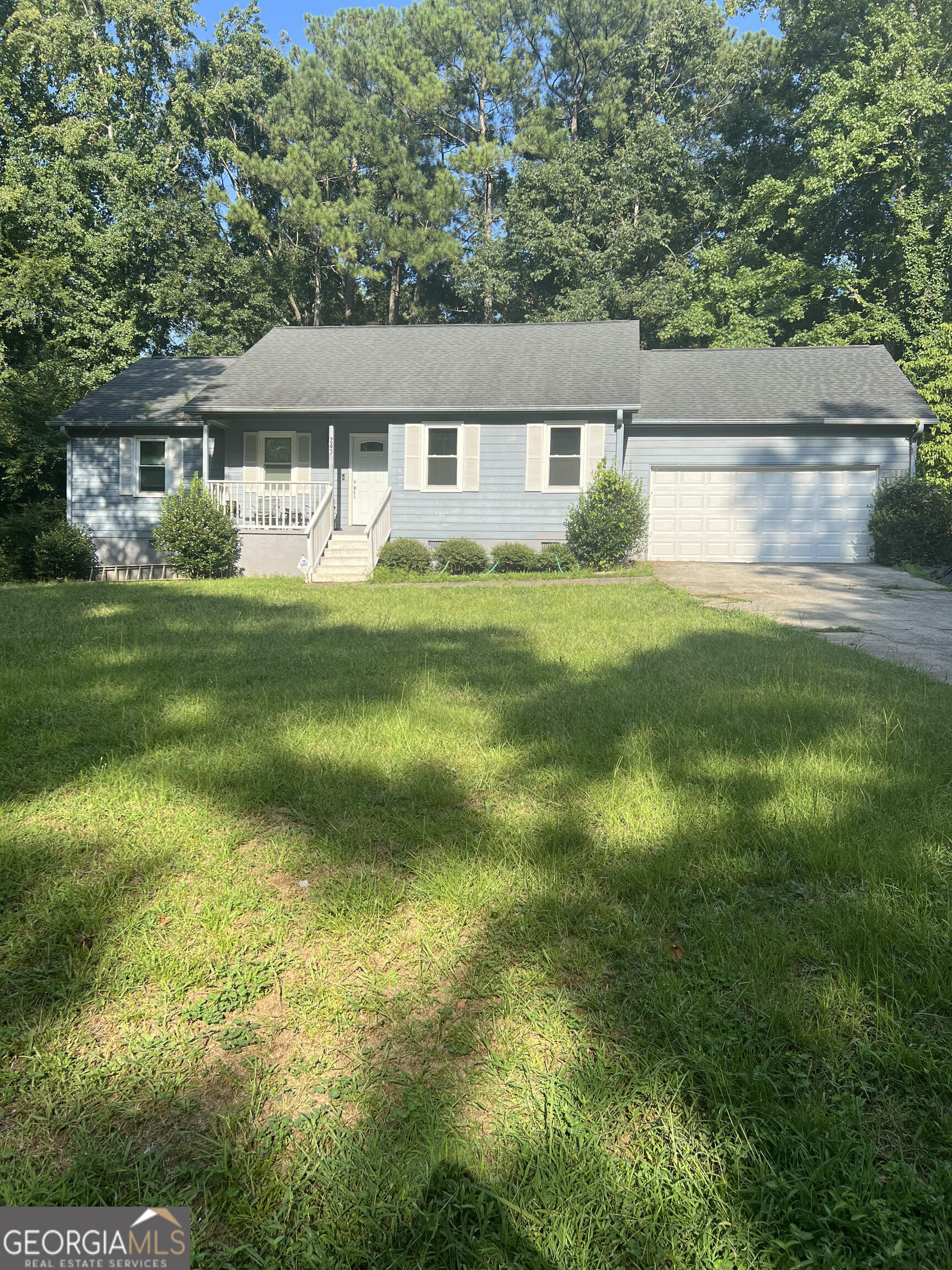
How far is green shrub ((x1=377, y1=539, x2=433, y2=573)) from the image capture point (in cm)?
1460

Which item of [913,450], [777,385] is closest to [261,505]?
[777,385]

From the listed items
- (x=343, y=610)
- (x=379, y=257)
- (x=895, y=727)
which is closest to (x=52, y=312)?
(x=379, y=257)

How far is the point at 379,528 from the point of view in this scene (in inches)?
606

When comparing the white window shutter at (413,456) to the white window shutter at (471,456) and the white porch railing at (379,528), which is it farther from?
the white window shutter at (471,456)

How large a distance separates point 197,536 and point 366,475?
4.67 metres

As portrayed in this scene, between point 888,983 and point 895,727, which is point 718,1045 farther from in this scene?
point 895,727

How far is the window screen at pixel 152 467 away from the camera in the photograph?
709 inches

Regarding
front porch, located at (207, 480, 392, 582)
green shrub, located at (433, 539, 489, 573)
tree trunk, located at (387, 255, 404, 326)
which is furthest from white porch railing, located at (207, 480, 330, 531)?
tree trunk, located at (387, 255, 404, 326)

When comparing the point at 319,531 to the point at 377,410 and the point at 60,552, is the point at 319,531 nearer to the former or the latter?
the point at 377,410

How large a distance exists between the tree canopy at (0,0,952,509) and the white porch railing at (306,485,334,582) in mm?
8409

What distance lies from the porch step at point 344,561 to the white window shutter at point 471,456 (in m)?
2.72

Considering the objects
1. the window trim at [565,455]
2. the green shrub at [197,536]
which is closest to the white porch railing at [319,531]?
the green shrub at [197,536]

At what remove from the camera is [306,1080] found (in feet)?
5.94

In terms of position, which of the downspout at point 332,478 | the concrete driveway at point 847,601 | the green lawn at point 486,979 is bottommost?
the green lawn at point 486,979
